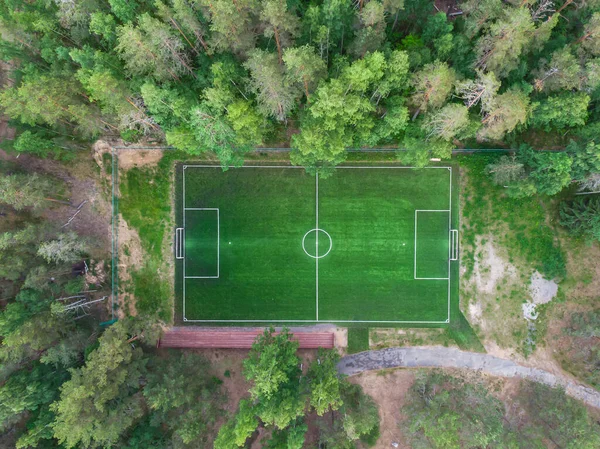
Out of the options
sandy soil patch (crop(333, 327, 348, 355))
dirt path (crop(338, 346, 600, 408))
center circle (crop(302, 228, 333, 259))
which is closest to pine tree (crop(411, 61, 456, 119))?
center circle (crop(302, 228, 333, 259))

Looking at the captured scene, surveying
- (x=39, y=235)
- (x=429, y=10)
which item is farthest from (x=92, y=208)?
(x=429, y=10)

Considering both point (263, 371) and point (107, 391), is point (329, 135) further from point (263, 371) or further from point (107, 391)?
point (107, 391)

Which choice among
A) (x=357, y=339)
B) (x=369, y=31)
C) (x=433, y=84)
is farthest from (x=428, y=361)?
(x=369, y=31)

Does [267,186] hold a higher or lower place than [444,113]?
lower

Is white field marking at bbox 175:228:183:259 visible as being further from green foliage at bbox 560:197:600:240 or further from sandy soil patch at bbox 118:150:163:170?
green foliage at bbox 560:197:600:240

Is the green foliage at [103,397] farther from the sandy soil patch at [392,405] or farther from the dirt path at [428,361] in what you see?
the sandy soil patch at [392,405]

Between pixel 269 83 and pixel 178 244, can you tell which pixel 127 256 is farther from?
Answer: pixel 269 83
